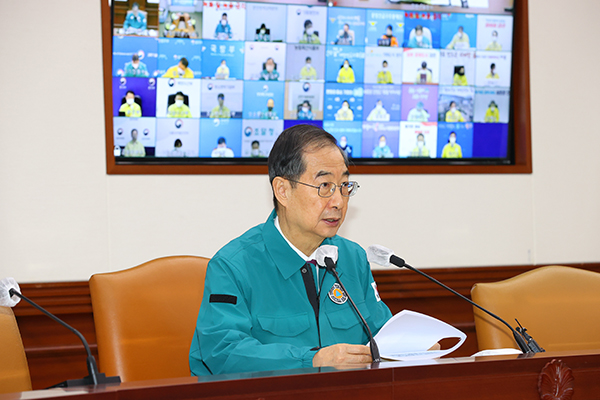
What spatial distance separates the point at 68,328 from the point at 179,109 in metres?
1.51

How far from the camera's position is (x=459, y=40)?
2873 millimetres

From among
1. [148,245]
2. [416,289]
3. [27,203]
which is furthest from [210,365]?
[416,289]

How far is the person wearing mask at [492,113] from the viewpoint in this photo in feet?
9.65

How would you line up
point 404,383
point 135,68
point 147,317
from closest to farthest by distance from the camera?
point 404,383 → point 147,317 → point 135,68

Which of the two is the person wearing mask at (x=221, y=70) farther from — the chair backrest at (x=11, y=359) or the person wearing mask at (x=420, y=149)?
the chair backrest at (x=11, y=359)

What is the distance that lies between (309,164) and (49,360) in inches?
57.6

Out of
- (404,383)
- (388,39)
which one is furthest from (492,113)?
(404,383)

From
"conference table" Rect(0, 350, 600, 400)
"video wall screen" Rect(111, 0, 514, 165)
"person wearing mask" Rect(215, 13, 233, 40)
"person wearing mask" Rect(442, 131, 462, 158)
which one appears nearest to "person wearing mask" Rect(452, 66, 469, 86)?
"video wall screen" Rect(111, 0, 514, 165)

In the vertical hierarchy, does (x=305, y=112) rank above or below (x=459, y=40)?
below

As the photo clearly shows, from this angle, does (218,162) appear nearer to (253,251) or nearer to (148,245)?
(148,245)

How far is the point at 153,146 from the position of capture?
2.54 meters

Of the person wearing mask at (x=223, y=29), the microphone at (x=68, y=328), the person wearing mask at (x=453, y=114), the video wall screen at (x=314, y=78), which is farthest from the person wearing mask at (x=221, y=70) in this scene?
the microphone at (x=68, y=328)

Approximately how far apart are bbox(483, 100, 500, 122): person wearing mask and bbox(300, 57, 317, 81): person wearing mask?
0.92 meters

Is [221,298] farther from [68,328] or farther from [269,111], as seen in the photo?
[269,111]
